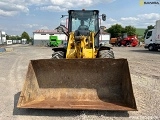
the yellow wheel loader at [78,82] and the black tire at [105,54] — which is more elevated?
the black tire at [105,54]

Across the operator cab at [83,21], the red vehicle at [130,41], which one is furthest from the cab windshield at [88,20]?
the red vehicle at [130,41]

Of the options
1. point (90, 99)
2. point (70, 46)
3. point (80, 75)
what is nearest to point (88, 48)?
point (70, 46)

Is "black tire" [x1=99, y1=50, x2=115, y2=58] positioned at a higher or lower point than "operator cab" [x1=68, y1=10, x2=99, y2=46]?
lower

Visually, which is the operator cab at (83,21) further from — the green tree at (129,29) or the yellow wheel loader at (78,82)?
the green tree at (129,29)

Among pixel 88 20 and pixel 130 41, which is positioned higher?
pixel 88 20

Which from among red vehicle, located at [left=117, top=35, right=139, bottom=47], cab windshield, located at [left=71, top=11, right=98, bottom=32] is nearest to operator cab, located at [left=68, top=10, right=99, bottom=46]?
cab windshield, located at [left=71, top=11, right=98, bottom=32]

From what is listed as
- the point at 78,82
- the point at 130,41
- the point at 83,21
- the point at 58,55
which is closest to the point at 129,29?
the point at 130,41

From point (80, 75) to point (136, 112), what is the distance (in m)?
1.60

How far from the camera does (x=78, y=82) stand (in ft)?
18.8

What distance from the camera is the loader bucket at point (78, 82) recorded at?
529cm

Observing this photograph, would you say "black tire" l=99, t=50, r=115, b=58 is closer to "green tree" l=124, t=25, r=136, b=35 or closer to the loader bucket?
the loader bucket

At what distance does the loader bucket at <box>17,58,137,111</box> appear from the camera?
529cm

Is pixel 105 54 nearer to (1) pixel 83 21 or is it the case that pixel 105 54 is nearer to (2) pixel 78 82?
(1) pixel 83 21

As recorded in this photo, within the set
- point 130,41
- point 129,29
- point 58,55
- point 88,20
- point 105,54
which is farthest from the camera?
point 129,29
